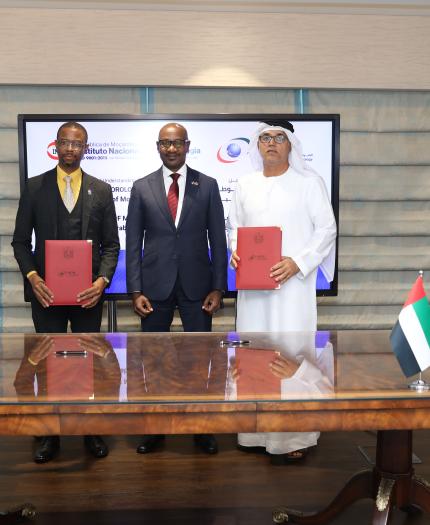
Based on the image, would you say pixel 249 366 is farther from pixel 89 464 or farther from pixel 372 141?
pixel 372 141

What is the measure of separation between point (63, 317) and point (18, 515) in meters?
1.15

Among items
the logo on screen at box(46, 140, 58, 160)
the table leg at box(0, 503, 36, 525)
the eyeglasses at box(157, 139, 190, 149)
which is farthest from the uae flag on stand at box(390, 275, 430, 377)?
the logo on screen at box(46, 140, 58, 160)

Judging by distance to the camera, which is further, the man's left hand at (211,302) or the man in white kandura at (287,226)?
the man's left hand at (211,302)

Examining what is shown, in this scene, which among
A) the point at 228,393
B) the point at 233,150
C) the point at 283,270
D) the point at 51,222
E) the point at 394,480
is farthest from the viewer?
the point at 233,150

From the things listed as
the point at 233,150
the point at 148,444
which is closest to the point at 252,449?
the point at 148,444

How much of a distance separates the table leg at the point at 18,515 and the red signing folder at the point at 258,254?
1374 millimetres

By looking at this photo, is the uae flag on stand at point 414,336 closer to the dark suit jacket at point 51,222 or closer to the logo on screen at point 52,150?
the dark suit jacket at point 51,222

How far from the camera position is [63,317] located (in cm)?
329

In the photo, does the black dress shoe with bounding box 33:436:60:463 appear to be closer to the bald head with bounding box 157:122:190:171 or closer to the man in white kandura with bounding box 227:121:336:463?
the man in white kandura with bounding box 227:121:336:463

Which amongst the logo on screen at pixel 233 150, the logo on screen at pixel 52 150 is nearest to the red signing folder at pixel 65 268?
the logo on screen at pixel 52 150

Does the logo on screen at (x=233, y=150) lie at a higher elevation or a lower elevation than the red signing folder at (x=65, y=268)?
higher

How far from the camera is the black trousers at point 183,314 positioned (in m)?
3.30

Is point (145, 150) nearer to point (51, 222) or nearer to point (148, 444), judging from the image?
point (51, 222)

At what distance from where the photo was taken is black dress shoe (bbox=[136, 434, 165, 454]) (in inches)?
125
